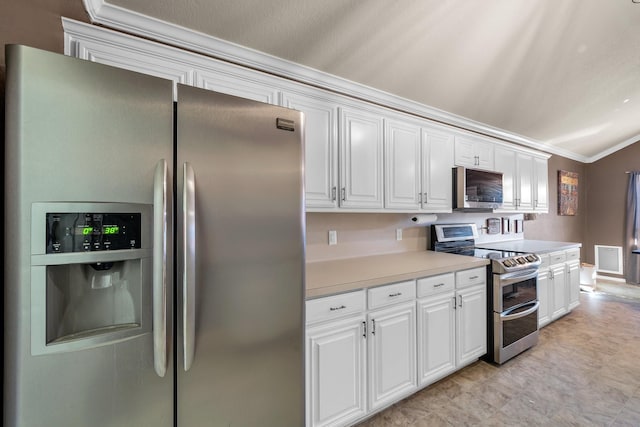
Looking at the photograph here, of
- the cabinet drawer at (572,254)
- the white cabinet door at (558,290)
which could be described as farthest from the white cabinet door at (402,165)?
the cabinet drawer at (572,254)

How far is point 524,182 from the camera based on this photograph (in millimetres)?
3768

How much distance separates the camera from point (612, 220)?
537 centimetres

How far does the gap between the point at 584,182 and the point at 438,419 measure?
644cm

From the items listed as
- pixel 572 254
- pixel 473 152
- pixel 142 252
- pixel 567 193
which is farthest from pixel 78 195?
pixel 567 193

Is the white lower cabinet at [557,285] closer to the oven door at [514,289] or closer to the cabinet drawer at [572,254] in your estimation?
the cabinet drawer at [572,254]

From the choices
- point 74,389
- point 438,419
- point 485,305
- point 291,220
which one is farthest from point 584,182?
point 74,389

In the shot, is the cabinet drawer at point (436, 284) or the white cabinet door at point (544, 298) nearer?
the cabinet drawer at point (436, 284)

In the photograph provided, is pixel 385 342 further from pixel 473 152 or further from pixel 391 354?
pixel 473 152

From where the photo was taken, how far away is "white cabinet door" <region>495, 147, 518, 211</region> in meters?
3.39

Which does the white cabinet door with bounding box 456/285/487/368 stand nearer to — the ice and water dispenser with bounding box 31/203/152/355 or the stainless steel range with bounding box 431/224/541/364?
the stainless steel range with bounding box 431/224/541/364

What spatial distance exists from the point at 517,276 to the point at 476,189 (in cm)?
94

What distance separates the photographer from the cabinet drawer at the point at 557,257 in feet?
10.6

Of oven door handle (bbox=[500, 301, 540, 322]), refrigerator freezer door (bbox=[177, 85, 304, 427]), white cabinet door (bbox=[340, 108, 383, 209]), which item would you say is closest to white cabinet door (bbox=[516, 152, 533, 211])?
oven door handle (bbox=[500, 301, 540, 322])

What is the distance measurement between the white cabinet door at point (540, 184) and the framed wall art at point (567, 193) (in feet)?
4.45
